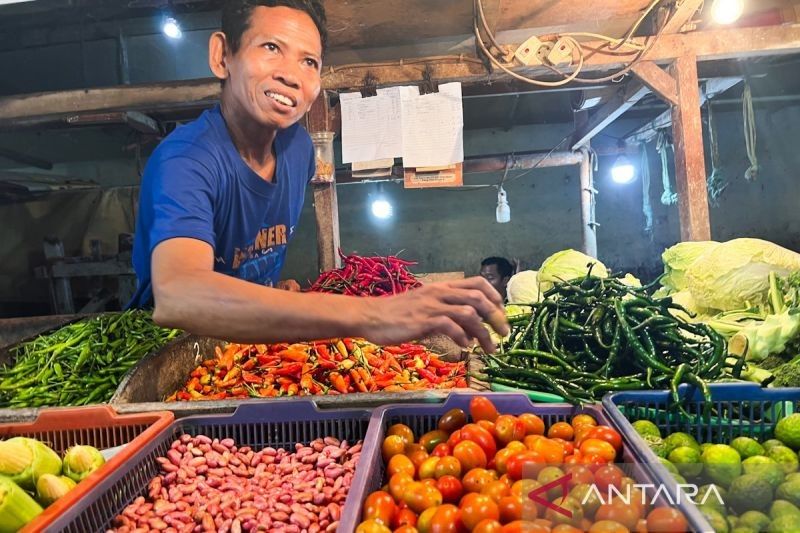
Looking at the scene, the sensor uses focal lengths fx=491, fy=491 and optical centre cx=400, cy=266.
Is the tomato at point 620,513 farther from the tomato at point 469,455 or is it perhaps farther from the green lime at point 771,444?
the green lime at point 771,444

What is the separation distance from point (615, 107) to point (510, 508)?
201 inches

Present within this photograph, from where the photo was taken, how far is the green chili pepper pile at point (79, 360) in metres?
2.98

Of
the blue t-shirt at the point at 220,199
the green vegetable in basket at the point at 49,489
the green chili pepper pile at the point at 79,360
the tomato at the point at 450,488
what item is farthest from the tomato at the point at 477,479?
the green chili pepper pile at the point at 79,360

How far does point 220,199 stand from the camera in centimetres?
244

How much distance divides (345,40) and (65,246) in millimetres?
7777

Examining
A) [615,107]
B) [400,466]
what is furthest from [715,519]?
[615,107]

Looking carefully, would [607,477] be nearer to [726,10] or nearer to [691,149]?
[691,149]

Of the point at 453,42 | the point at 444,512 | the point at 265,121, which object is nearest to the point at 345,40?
the point at 265,121

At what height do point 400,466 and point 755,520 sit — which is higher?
point 400,466

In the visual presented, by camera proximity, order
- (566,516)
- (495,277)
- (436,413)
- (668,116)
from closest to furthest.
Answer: (566,516) → (436,413) → (668,116) → (495,277)

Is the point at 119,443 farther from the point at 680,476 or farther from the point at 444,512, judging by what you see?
the point at 680,476

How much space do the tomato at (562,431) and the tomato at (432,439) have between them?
1.36 ft

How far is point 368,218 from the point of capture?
11492 millimetres

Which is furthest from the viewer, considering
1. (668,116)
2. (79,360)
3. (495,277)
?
(495,277)
